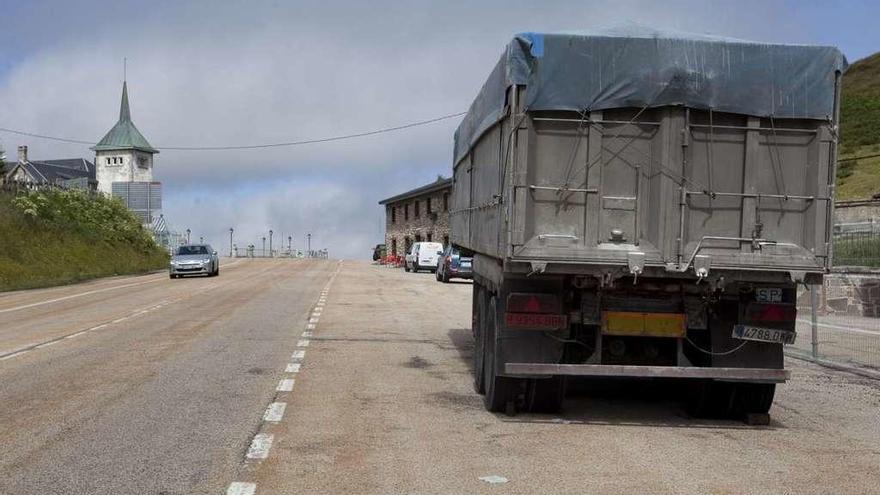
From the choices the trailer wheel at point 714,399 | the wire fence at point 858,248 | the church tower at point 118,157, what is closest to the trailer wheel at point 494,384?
the trailer wheel at point 714,399

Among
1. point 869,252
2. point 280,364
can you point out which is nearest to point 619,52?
point 280,364

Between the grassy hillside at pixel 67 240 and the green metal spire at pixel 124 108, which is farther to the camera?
the green metal spire at pixel 124 108

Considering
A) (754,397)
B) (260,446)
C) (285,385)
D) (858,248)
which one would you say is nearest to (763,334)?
(754,397)

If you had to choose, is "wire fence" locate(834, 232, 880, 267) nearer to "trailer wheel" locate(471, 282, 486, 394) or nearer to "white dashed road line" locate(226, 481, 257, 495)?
"trailer wheel" locate(471, 282, 486, 394)

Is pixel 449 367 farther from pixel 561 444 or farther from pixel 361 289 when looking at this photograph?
pixel 361 289

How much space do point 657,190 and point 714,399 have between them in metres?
2.29

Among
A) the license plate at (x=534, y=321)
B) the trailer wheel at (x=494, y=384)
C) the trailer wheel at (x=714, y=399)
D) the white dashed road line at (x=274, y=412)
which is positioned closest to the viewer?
the license plate at (x=534, y=321)

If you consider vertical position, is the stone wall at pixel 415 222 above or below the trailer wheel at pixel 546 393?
above

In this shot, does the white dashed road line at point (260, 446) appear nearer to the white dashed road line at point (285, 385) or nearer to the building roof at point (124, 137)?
the white dashed road line at point (285, 385)

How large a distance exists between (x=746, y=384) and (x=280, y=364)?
5772 millimetres

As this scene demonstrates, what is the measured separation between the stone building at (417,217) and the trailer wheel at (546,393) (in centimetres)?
5233

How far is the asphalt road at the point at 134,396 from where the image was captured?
5949 millimetres

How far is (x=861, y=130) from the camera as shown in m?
45.4

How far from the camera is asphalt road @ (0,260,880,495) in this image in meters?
5.89
